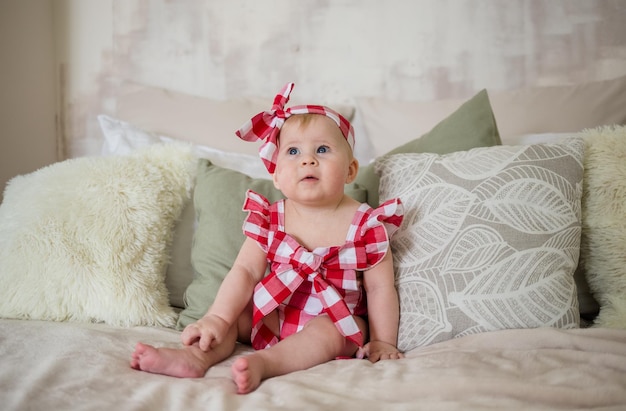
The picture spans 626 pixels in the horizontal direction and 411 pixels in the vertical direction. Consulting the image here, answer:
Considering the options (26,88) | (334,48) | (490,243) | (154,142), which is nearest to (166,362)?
(490,243)

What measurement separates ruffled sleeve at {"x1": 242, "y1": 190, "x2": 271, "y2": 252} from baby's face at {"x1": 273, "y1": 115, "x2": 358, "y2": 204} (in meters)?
0.06

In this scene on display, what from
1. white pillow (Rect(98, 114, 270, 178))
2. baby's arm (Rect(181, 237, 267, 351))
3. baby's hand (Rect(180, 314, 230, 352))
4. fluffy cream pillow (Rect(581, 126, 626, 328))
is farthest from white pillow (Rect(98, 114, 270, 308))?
fluffy cream pillow (Rect(581, 126, 626, 328))

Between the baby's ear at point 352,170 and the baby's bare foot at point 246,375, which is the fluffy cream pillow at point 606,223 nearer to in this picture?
the baby's ear at point 352,170

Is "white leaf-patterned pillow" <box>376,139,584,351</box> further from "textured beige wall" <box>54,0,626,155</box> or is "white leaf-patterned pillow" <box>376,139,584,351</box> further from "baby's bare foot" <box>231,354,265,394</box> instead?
"textured beige wall" <box>54,0,626,155</box>

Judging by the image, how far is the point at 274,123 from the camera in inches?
51.3

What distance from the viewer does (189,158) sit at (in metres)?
1.51

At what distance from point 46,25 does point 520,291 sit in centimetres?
208

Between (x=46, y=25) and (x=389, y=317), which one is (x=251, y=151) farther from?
(x=46, y=25)

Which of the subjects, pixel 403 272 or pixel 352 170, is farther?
pixel 352 170

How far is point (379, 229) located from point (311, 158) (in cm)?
22

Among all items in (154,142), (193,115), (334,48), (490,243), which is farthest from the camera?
(334,48)

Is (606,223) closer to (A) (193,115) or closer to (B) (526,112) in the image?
(B) (526,112)

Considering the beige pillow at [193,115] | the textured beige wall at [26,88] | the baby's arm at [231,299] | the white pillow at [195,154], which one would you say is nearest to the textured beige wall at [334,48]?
the textured beige wall at [26,88]

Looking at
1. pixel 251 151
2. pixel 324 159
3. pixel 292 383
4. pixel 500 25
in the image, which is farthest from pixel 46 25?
pixel 292 383
